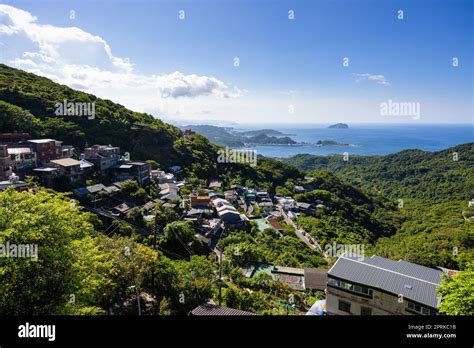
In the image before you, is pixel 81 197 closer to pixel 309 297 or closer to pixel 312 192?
pixel 309 297

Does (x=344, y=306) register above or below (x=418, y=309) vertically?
below

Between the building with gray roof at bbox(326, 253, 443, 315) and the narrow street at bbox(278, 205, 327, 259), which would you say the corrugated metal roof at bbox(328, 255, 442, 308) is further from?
the narrow street at bbox(278, 205, 327, 259)

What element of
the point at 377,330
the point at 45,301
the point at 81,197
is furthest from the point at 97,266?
the point at 81,197

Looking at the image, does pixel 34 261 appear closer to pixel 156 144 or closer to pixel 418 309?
pixel 418 309

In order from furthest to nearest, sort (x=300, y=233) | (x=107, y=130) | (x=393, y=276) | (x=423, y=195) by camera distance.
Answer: (x=423, y=195)
(x=107, y=130)
(x=300, y=233)
(x=393, y=276)

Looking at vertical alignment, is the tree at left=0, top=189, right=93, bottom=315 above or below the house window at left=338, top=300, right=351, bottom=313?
above

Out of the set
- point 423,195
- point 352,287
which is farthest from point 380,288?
point 423,195

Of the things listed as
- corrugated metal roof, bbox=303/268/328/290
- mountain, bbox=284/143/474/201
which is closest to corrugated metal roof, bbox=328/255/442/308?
corrugated metal roof, bbox=303/268/328/290
